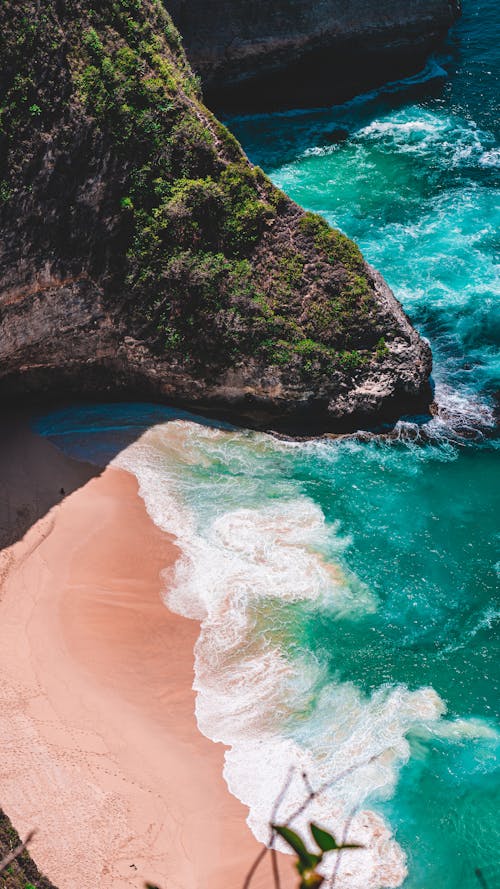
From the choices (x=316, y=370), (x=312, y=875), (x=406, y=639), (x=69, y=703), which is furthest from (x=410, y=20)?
(x=312, y=875)

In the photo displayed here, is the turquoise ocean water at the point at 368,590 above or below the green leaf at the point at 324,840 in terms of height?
below

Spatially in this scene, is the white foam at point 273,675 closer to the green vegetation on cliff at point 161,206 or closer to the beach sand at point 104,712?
the beach sand at point 104,712

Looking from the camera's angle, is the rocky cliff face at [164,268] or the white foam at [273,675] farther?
the rocky cliff face at [164,268]

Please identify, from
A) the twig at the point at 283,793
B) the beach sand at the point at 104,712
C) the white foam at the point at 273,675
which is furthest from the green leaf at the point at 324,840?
the twig at the point at 283,793

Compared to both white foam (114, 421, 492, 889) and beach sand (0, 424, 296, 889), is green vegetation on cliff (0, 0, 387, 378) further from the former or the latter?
beach sand (0, 424, 296, 889)

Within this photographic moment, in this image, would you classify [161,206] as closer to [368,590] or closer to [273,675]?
[368,590]

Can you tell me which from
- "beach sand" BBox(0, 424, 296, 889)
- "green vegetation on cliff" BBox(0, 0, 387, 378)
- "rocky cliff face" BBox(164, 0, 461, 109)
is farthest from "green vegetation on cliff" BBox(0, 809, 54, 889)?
"rocky cliff face" BBox(164, 0, 461, 109)
